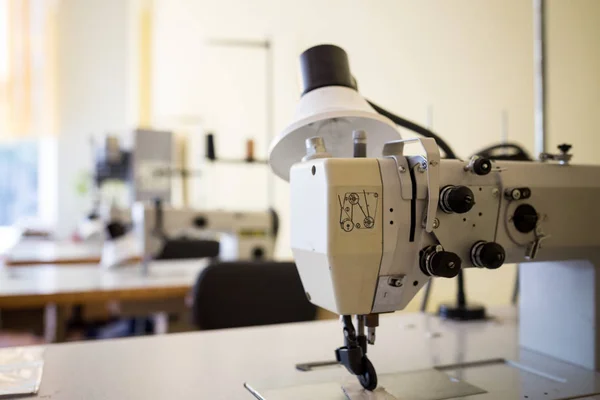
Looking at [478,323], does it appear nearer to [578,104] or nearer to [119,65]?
[578,104]

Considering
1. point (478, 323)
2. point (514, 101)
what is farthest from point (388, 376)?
point (514, 101)

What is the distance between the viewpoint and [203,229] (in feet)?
6.88

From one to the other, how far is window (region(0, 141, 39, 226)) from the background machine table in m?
6.27

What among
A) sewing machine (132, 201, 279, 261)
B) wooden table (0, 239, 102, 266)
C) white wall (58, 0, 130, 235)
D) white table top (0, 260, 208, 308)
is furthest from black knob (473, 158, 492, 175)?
white wall (58, 0, 130, 235)

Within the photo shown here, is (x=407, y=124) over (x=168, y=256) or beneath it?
over

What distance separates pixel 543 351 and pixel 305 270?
21.2 inches

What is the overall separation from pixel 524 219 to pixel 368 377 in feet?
1.10

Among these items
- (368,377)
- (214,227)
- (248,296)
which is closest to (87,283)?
(214,227)

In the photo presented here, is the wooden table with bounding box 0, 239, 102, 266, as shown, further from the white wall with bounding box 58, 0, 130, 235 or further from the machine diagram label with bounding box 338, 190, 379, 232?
the machine diagram label with bounding box 338, 190, 379, 232

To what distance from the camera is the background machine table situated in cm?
83

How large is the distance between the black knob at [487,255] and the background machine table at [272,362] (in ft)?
0.62

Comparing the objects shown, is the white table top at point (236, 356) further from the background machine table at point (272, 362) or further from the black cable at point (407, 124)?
the black cable at point (407, 124)

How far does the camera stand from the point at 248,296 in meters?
1.72

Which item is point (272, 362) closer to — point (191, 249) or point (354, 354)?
point (354, 354)
